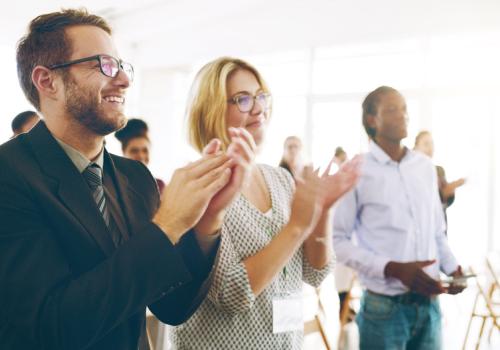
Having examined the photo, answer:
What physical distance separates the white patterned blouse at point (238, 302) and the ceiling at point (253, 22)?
20.5 feet

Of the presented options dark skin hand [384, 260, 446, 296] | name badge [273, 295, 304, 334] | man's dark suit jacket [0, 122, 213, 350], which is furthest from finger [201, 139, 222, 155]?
dark skin hand [384, 260, 446, 296]

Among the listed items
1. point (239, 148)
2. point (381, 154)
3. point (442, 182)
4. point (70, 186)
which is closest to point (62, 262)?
point (70, 186)

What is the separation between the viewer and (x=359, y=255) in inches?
80.1

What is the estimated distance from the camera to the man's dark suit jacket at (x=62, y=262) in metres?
0.88

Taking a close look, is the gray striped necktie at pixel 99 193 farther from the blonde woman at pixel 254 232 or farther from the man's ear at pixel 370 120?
the man's ear at pixel 370 120

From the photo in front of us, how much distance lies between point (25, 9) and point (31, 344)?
27.1ft

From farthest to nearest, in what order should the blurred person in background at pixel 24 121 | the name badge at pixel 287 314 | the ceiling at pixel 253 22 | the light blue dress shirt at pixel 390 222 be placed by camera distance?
the ceiling at pixel 253 22, the blurred person in background at pixel 24 121, the light blue dress shirt at pixel 390 222, the name badge at pixel 287 314

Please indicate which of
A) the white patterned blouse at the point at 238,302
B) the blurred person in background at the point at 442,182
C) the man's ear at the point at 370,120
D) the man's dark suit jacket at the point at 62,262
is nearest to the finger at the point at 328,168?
the white patterned blouse at the point at 238,302

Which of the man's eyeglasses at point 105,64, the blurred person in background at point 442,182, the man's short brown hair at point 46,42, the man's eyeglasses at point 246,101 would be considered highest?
the man's short brown hair at point 46,42

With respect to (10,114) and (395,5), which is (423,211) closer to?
(395,5)

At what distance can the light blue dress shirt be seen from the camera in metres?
2.04

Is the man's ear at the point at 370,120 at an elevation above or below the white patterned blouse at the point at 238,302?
above

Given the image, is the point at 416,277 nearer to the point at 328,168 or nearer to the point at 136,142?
the point at 328,168

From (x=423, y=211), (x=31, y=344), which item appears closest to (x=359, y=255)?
(x=423, y=211)
